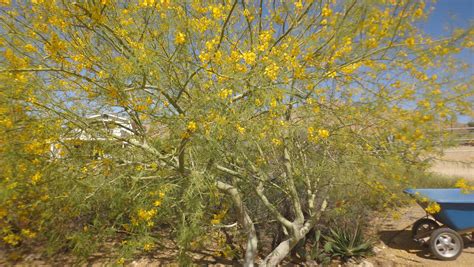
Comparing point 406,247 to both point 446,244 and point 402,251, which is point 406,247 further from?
point 446,244

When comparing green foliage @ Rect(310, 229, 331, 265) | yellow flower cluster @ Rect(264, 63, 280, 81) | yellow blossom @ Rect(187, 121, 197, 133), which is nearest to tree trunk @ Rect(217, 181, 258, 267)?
green foliage @ Rect(310, 229, 331, 265)

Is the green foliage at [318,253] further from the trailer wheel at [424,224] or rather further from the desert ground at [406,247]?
the trailer wheel at [424,224]

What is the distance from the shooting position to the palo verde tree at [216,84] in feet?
7.86

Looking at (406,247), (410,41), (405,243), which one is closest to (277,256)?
(406,247)

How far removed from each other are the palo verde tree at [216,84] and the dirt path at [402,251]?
1565 millimetres

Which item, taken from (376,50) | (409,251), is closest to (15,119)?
(376,50)

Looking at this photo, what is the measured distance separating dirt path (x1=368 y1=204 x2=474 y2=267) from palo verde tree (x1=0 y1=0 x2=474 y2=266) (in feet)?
5.14

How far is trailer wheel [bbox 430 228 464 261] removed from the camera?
3.79m

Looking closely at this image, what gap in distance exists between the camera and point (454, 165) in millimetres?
4371

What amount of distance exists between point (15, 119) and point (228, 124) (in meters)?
1.90

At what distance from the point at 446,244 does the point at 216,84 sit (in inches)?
151

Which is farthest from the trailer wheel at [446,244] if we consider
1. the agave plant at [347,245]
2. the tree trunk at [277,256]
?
the tree trunk at [277,256]

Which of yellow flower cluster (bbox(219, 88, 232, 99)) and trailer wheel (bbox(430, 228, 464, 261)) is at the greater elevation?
yellow flower cluster (bbox(219, 88, 232, 99))

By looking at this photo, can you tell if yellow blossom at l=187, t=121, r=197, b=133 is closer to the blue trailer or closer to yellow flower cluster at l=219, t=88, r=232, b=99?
yellow flower cluster at l=219, t=88, r=232, b=99
